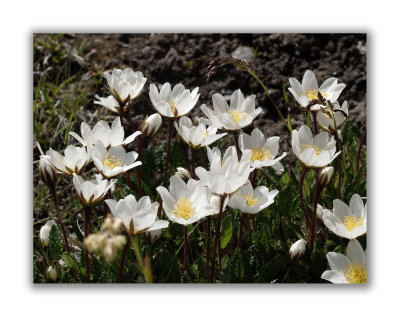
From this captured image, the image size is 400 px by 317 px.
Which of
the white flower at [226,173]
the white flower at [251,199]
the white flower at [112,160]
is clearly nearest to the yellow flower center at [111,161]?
the white flower at [112,160]

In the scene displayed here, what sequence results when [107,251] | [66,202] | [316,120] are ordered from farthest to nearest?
1. [66,202]
2. [316,120]
3. [107,251]

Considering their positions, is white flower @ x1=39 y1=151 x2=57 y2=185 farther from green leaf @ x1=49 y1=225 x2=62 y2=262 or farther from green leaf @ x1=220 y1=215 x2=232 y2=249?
green leaf @ x1=220 y1=215 x2=232 y2=249

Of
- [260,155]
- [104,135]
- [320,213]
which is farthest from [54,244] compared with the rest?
[320,213]

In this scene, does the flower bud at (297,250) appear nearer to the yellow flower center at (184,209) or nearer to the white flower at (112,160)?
the yellow flower center at (184,209)
